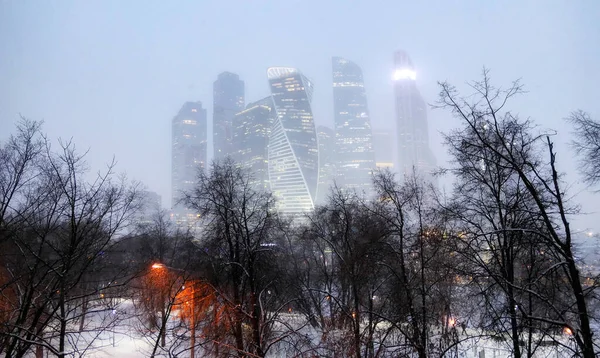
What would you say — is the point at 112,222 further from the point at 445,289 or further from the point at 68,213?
the point at 445,289

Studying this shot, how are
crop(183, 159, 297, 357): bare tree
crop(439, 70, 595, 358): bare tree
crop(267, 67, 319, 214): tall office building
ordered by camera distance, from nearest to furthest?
1. crop(439, 70, 595, 358): bare tree
2. crop(183, 159, 297, 357): bare tree
3. crop(267, 67, 319, 214): tall office building

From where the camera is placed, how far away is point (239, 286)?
16.8m

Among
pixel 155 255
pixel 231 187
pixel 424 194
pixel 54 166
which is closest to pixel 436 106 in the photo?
pixel 424 194

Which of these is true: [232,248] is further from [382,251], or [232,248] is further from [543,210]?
[543,210]

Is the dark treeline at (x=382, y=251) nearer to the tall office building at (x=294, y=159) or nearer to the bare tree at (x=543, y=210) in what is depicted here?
the bare tree at (x=543, y=210)

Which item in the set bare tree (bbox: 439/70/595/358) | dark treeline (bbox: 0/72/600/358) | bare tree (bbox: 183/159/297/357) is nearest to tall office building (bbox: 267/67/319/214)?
bare tree (bbox: 183/159/297/357)

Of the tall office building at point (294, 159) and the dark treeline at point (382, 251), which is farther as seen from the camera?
the tall office building at point (294, 159)

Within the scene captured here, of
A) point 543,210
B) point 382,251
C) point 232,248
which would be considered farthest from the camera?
point 232,248

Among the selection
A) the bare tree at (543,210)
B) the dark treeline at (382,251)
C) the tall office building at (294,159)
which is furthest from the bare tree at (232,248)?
the tall office building at (294,159)

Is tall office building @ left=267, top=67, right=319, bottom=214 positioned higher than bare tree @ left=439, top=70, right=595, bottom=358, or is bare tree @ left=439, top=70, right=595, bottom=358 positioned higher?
tall office building @ left=267, top=67, right=319, bottom=214

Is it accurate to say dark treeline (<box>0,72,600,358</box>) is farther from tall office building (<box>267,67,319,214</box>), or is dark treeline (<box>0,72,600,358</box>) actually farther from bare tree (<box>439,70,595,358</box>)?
tall office building (<box>267,67,319,214</box>)

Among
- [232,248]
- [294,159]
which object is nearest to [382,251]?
[232,248]

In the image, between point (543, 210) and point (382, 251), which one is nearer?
point (543, 210)

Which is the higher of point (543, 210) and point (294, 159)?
point (294, 159)
